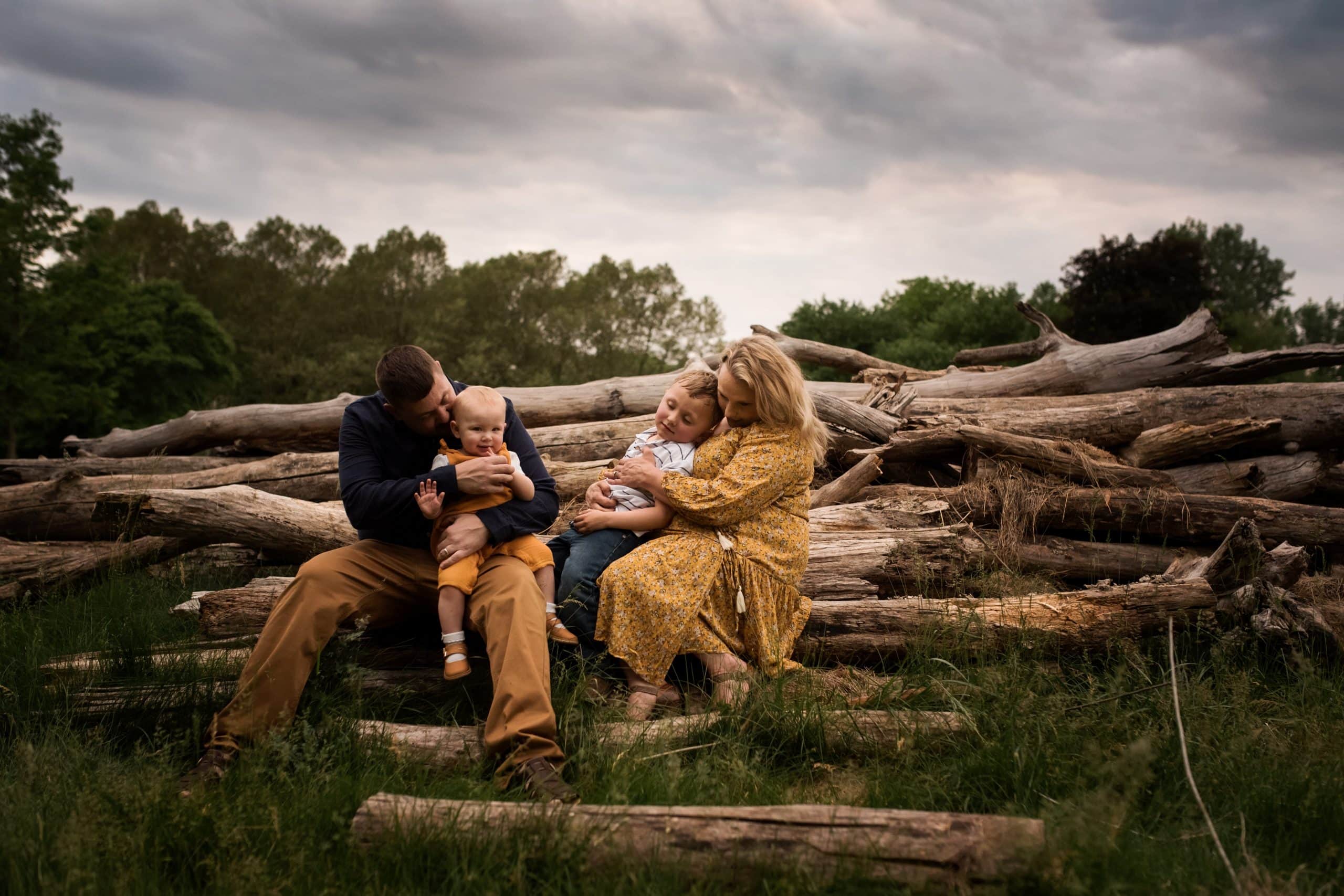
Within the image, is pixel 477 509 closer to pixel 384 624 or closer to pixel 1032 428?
pixel 384 624

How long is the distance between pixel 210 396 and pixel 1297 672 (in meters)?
33.0

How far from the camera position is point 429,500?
13.5ft

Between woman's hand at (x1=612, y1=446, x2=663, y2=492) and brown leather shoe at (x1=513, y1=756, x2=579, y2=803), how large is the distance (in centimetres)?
164

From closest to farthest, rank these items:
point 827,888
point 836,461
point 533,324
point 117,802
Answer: point 827,888
point 117,802
point 836,461
point 533,324

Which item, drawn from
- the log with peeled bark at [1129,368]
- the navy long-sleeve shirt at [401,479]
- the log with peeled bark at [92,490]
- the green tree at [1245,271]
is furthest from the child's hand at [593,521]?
the green tree at [1245,271]

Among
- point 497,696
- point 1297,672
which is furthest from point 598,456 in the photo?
point 1297,672

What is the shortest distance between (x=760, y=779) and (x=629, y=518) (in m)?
1.68

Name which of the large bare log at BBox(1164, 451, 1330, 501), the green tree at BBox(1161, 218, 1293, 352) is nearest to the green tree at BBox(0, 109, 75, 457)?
the large bare log at BBox(1164, 451, 1330, 501)

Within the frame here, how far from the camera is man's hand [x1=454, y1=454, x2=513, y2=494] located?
4.16m

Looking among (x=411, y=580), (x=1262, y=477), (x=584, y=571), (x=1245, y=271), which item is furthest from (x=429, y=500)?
(x=1245, y=271)

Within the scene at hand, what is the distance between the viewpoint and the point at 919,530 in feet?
19.3

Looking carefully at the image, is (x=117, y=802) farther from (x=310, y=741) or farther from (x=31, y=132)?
(x=31, y=132)

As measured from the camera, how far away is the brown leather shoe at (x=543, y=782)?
311cm

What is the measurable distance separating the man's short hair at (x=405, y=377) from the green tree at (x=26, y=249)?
87.0 ft
